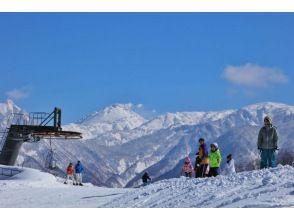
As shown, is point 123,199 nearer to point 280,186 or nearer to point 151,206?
point 151,206

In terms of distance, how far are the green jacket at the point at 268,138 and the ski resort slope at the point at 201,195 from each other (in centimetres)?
159

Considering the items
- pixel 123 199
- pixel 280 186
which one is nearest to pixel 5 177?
pixel 123 199

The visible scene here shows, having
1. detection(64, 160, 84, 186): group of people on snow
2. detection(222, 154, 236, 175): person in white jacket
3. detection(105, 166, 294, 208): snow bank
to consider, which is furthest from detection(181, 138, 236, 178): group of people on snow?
detection(64, 160, 84, 186): group of people on snow

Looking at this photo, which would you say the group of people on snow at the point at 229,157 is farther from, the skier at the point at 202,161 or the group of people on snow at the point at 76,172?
the group of people on snow at the point at 76,172

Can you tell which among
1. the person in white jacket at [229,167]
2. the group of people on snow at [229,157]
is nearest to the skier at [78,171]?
the person in white jacket at [229,167]

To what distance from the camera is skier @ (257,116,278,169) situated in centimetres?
2367

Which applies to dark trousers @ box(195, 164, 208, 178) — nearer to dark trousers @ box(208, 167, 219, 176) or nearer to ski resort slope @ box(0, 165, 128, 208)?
dark trousers @ box(208, 167, 219, 176)

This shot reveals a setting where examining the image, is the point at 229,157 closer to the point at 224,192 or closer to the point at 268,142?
the point at 268,142

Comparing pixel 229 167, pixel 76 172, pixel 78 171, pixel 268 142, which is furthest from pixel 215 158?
pixel 76 172

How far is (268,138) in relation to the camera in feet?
78.1

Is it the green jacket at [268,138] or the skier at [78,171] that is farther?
the skier at [78,171]

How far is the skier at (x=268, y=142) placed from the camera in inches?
932

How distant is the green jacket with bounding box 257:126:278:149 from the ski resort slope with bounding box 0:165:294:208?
1594 mm

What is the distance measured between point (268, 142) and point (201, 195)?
4316mm
